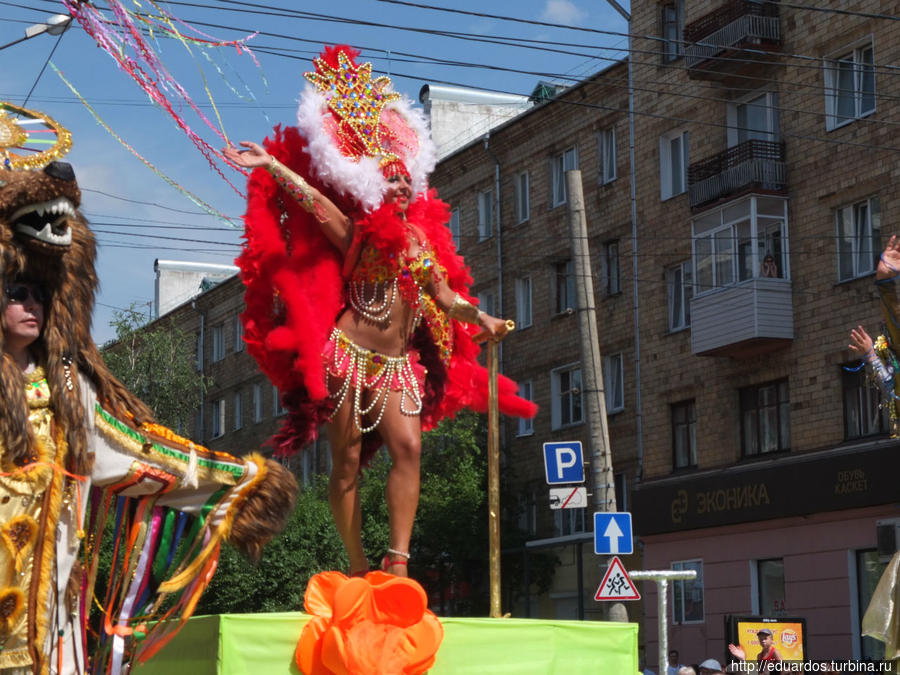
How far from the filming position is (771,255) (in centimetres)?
2455

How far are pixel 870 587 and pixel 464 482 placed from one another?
9.88 m

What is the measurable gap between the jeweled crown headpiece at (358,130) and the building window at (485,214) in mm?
26144

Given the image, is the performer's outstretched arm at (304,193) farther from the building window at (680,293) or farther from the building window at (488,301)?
the building window at (488,301)

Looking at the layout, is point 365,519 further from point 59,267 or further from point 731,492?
point 59,267

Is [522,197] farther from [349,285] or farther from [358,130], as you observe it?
[349,285]

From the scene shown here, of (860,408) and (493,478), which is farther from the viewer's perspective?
(860,408)

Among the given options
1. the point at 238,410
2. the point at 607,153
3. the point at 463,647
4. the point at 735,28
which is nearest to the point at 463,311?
the point at 463,647

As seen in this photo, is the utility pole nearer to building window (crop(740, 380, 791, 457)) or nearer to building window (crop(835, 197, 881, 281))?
building window (crop(835, 197, 881, 281))

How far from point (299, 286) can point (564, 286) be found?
24440 mm

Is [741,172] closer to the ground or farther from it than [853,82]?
closer to the ground

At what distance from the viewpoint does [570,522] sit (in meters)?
29.8

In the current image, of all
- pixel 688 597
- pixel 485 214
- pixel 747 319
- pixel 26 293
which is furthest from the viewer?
pixel 485 214

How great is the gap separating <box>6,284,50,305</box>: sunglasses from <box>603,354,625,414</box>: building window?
24160 millimetres

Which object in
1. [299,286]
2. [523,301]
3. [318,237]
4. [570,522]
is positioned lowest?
[570,522]
